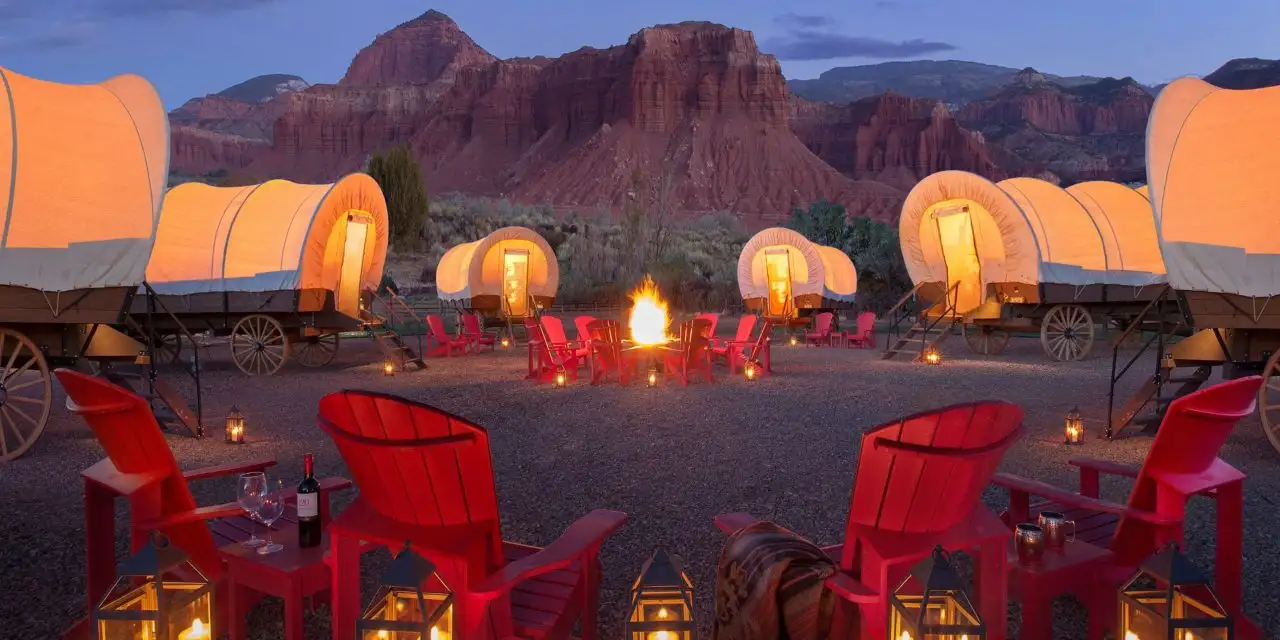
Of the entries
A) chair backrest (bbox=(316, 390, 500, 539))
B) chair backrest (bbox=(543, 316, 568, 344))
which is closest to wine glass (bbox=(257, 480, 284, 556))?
chair backrest (bbox=(316, 390, 500, 539))

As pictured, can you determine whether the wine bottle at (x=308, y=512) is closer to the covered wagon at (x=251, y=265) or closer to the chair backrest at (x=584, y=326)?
the chair backrest at (x=584, y=326)

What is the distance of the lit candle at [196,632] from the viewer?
2.27 meters

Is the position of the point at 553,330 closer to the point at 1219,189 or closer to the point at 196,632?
the point at 1219,189

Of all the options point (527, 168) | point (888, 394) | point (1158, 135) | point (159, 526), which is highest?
point (527, 168)

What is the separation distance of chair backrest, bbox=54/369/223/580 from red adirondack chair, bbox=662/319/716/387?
27.2ft

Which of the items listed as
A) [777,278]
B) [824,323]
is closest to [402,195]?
[777,278]

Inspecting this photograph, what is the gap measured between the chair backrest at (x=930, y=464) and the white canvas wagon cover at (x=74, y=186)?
737 centimetres

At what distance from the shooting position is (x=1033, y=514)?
12.8ft

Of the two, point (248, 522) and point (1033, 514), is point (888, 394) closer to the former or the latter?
point (1033, 514)

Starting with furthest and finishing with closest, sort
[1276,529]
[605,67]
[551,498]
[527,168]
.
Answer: [605,67] → [527,168] → [551,498] → [1276,529]

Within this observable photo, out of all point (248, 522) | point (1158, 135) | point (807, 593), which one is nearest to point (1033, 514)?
point (807, 593)

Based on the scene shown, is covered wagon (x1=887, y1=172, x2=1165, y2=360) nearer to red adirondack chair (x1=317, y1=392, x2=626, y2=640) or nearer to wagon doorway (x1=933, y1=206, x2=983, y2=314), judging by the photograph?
wagon doorway (x1=933, y1=206, x2=983, y2=314)

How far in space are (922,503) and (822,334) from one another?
1520cm

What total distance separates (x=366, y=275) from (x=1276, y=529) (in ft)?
45.4
